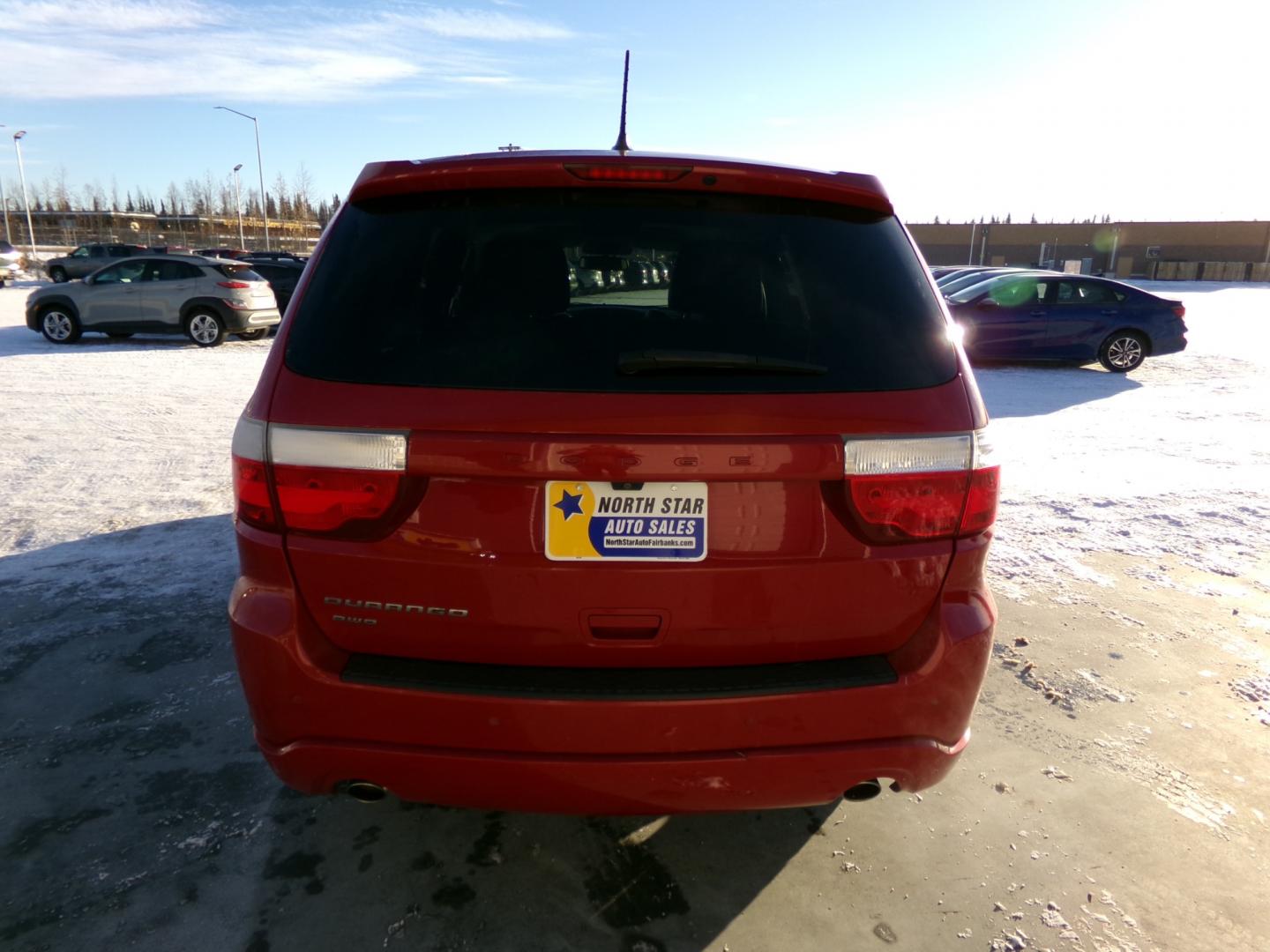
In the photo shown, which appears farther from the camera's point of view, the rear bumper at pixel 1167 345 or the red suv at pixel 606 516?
the rear bumper at pixel 1167 345

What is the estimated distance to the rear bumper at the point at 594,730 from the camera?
1882mm

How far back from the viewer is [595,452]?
5.87 feet

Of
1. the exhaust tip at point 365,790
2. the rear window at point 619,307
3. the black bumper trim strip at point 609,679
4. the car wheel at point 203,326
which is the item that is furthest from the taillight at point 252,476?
the car wheel at point 203,326

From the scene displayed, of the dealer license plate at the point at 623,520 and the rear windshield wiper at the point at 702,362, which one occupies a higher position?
the rear windshield wiper at the point at 702,362

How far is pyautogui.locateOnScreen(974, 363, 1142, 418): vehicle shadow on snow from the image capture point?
1002 centimetres

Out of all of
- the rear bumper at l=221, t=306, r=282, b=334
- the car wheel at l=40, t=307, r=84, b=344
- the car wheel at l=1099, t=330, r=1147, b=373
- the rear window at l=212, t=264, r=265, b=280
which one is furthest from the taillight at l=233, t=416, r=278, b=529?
the car wheel at l=40, t=307, r=84, b=344

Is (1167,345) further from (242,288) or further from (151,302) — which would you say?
(151,302)

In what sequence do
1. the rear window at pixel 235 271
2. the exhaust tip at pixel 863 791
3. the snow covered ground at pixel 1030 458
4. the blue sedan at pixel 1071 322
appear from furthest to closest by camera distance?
the rear window at pixel 235 271, the blue sedan at pixel 1071 322, the snow covered ground at pixel 1030 458, the exhaust tip at pixel 863 791

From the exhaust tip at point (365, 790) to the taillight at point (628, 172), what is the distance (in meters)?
1.57

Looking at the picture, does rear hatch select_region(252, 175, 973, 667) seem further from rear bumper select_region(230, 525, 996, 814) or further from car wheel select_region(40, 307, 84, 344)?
car wheel select_region(40, 307, 84, 344)

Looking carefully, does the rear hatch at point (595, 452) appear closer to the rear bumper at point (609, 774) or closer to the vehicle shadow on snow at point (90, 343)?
the rear bumper at point (609, 774)

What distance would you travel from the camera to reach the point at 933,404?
1936 mm

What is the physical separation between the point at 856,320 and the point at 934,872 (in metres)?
1.67

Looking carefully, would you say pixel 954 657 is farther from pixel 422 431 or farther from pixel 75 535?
pixel 75 535
